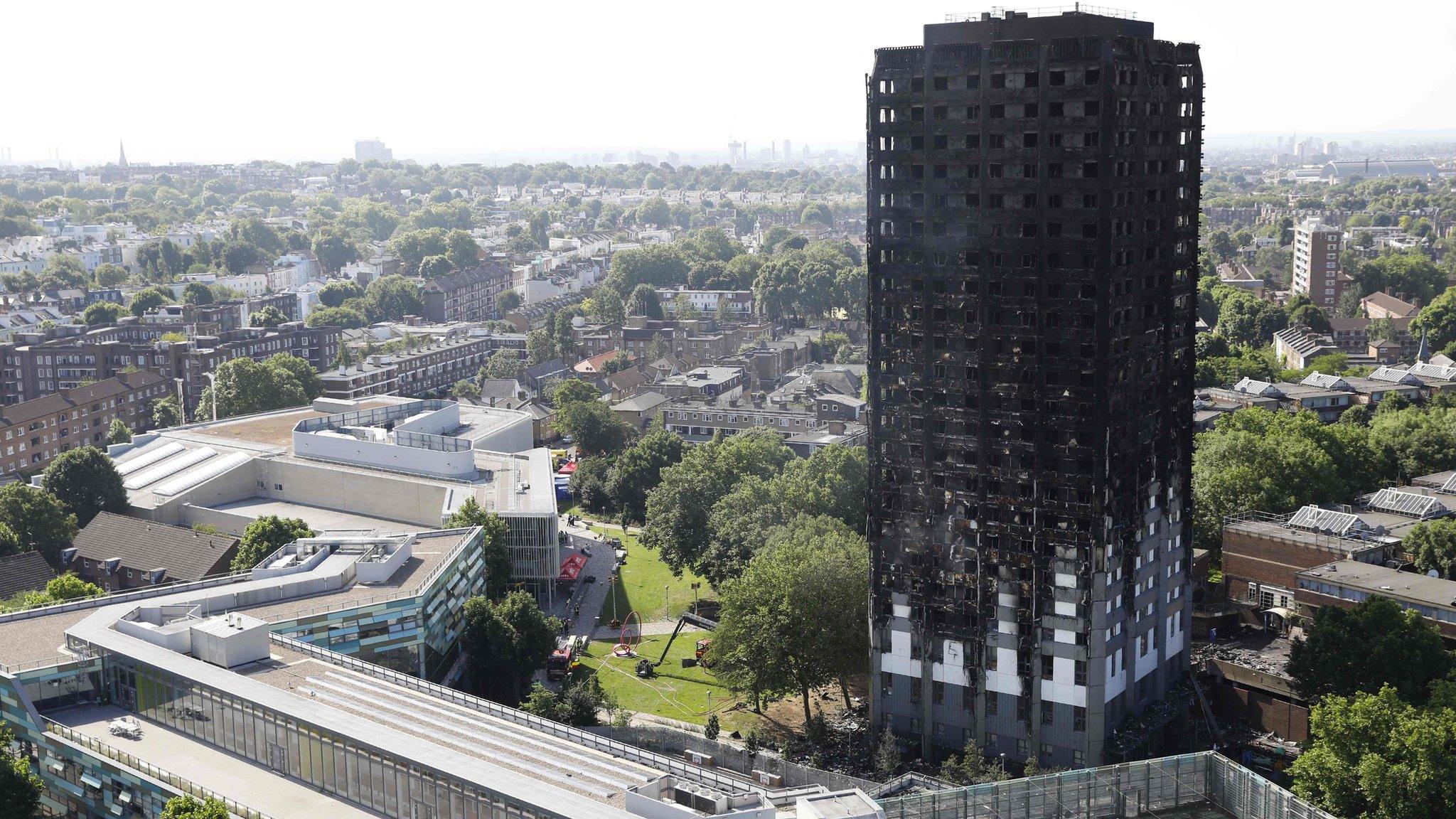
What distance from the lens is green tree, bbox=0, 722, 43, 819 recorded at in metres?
34.8

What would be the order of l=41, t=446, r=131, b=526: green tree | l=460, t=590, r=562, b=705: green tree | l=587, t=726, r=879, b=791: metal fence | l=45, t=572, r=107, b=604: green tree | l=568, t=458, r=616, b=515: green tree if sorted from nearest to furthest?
1. l=587, t=726, r=879, b=791: metal fence
2. l=460, t=590, r=562, b=705: green tree
3. l=45, t=572, r=107, b=604: green tree
4. l=41, t=446, r=131, b=526: green tree
5. l=568, t=458, r=616, b=515: green tree

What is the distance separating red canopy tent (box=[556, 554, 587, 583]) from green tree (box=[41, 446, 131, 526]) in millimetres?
21418

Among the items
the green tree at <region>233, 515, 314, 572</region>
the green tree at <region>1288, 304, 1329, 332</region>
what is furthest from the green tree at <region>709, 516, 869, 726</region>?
the green tree at <region>1288, 304, 1329, 332</region>

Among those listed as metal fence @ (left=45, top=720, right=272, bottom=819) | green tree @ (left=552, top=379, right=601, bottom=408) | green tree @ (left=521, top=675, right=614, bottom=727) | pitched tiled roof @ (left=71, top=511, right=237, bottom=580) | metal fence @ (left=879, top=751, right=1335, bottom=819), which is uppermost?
metal fence @ (left=879, top=751, right=1335, bottom=819)

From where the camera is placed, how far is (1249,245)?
18312cm

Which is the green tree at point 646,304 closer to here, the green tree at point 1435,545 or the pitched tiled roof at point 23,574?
the pitched tiled roof at point 23,574

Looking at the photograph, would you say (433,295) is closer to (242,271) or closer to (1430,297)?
(242,271)

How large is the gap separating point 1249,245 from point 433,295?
340ft

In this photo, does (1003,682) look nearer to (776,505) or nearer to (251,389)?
Answer: (776,505)

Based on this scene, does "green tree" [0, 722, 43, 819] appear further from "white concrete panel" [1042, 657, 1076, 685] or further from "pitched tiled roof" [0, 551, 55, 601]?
"white concrete panel" [1042, 657, 1076, 685]

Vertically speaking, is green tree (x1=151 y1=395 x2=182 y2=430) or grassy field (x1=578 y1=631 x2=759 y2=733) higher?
green tree (x1=151 y1=395 x2=182 y2=430)

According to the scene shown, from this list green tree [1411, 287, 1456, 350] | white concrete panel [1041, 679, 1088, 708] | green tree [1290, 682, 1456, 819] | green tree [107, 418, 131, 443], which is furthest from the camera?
green tree [1411, 287, 1456, 350]

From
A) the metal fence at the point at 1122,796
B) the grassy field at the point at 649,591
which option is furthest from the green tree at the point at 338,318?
the metal fence at the point at 1122,796

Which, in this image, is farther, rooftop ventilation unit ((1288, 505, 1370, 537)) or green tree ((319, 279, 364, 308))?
green tree ((319, 279, 364, 308))
